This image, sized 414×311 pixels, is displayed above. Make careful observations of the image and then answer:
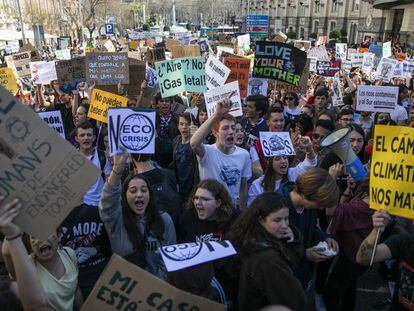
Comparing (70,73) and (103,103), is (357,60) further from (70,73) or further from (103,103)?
(103,103)

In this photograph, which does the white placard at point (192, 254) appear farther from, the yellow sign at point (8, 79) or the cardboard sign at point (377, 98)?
the yellow sign at point (8, 79)

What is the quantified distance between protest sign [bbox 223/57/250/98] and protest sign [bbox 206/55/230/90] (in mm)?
466

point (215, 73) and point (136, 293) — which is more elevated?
point (215, 73)

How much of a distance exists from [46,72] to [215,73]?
433 cm

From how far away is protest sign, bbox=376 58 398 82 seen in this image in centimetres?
1070

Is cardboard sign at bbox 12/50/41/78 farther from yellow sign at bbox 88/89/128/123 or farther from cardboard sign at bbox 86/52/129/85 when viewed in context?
yellow sign at bbox 88/89/128/123

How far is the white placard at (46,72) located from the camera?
9.17m

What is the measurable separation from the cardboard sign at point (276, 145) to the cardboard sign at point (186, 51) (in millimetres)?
7664

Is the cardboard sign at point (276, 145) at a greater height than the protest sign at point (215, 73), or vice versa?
the protest sign at point (215, 73)

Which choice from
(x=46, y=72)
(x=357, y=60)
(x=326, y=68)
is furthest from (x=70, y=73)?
(x=357, y=60)

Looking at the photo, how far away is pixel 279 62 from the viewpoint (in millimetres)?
→ 7590

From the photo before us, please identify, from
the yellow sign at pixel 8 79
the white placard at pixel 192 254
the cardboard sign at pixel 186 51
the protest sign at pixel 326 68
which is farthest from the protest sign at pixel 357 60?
the white placard at pixel 192 254

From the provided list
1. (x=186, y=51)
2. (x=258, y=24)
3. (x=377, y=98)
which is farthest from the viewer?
(x=258, y=24)

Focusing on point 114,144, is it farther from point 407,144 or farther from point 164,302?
point 407,144
